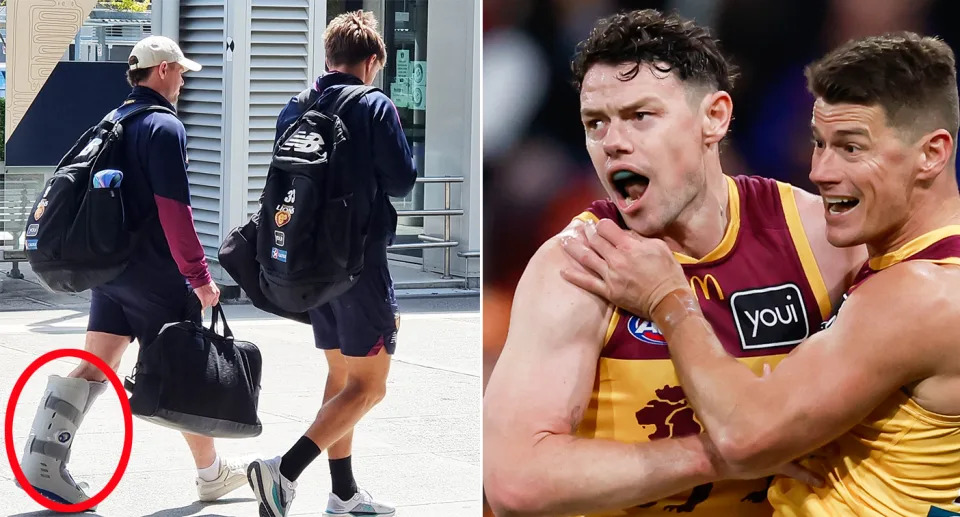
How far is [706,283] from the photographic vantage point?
217cm

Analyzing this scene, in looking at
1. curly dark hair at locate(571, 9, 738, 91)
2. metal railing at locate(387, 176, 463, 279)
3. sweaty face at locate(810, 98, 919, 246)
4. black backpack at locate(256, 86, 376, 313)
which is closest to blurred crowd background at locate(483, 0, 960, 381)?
curly dark hair at locate(571, 9, 738, 91)

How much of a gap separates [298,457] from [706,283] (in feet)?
9.83

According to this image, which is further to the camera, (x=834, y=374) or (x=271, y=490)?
(x=271, y=490)

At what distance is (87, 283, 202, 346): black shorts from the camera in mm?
5023

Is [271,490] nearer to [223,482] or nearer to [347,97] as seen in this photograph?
[223,482]

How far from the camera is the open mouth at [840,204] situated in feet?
6.82

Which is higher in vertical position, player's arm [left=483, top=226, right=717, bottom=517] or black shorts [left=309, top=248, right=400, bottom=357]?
player's arm [left=483, top=226, right=717, bottom=517]

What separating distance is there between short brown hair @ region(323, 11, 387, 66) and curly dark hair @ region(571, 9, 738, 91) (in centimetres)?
270

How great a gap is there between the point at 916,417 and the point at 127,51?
7.44 metres

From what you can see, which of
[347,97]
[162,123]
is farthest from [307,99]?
[162,123]

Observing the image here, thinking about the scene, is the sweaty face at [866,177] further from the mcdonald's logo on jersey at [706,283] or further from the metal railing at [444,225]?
the metal railing at [444,225]

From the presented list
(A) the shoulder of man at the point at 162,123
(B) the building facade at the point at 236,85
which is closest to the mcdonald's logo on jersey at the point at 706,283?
(A) the shoulder of man at the point at 162,123

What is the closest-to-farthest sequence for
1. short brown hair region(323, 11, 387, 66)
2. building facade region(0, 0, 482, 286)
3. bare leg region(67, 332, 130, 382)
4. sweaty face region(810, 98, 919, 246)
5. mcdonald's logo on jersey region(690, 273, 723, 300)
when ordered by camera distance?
sweaty face region(810, 98, 919, 246) < mcdonald's logo on jersey region(690, 273, 723, 300) < short brown hair region(323, 11, 387, 66) < bare leg region(67, 332, 130, 382) < building facade region(0, 0, 482, 286)

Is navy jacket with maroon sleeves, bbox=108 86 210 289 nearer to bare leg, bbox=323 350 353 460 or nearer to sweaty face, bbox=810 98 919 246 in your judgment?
bare leg, bbox=323 350 353 460
